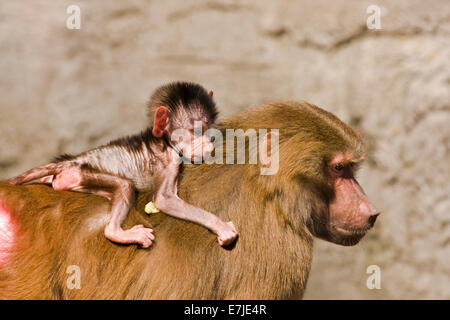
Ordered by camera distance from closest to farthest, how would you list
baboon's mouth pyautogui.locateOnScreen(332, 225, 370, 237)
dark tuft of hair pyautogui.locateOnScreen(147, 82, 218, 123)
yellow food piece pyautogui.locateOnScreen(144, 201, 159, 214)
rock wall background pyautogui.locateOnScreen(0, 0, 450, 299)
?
yellow food piece pyautogui.locateOnScreen(144, 201, 159, 214), baboon's mouth pyautogui.locateOnScreen(332, 225, 370, 237), dark tuft of hair pyautogui.locateOnScreen(147, 82, 218, 123), rock wall background pyautogui.locateOnScreen(0, 0, 450, 299)

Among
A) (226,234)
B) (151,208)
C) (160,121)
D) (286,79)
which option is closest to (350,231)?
(226,234)

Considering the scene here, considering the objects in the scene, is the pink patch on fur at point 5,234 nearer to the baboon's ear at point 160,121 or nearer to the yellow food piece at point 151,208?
the yellow food piece at point 151,208

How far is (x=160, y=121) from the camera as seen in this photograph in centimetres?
287

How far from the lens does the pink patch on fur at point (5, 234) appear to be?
8.08 feet

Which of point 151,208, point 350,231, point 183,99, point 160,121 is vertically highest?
point 183,99

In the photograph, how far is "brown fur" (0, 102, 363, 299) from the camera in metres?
2.46

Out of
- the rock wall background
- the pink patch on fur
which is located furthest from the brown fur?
the rock wall background

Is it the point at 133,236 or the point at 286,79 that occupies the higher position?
the point at 286,79

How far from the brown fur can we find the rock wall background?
95.1 inches

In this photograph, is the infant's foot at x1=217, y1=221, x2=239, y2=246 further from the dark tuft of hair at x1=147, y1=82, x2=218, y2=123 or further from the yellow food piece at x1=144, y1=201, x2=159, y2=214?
the dark tuft of hair at x1=147, y1=82, x2=218, y2=123

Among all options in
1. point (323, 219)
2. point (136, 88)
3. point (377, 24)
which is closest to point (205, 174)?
point (323, 219)

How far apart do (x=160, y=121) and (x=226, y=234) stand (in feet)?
2.26

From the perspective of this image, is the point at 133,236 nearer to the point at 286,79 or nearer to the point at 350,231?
the point at 350,231

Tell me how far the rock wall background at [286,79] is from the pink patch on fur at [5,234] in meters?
2.48
